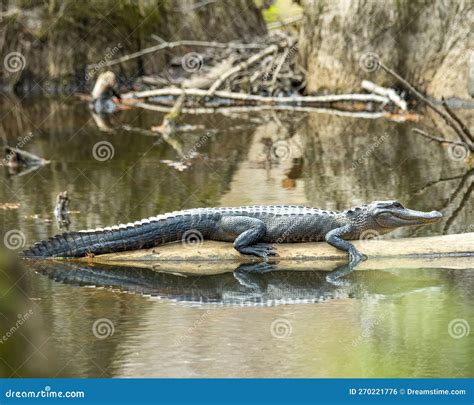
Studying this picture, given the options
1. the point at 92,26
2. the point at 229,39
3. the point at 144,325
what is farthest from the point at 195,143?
the point at 229,39

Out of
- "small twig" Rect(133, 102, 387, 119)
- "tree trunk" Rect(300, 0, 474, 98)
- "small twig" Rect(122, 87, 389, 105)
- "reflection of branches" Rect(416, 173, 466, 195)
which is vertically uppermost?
"tree trunk" Rect(300, 0, 474, 98)

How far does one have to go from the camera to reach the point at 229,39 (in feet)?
99.8

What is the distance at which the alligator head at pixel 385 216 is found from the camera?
9.74 metres

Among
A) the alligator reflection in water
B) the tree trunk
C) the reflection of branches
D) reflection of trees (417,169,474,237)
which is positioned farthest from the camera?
the tree trunk

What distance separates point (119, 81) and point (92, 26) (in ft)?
6.20

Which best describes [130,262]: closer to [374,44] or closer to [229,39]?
[374,44]

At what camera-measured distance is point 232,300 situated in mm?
8461

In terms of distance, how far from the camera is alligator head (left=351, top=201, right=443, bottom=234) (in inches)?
384

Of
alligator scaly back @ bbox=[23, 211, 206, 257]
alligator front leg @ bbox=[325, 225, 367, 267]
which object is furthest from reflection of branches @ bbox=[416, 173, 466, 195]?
alligator scaly back @ bbox=[23, 211, 206, 257]

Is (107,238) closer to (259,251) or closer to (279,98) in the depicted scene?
(259,251)

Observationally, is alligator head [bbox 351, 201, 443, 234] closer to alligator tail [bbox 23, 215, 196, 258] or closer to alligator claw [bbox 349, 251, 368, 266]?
alligator claw [bbox 349, 251, 368, 266]

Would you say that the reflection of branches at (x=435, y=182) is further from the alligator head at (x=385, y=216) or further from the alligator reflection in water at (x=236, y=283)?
the alligator reflection in water at (x=236, y=283)

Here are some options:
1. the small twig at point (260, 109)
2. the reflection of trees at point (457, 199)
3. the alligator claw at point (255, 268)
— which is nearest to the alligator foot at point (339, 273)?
the alligator claw at point (255, 268)

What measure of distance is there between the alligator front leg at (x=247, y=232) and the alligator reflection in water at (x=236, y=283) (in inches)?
8.6
